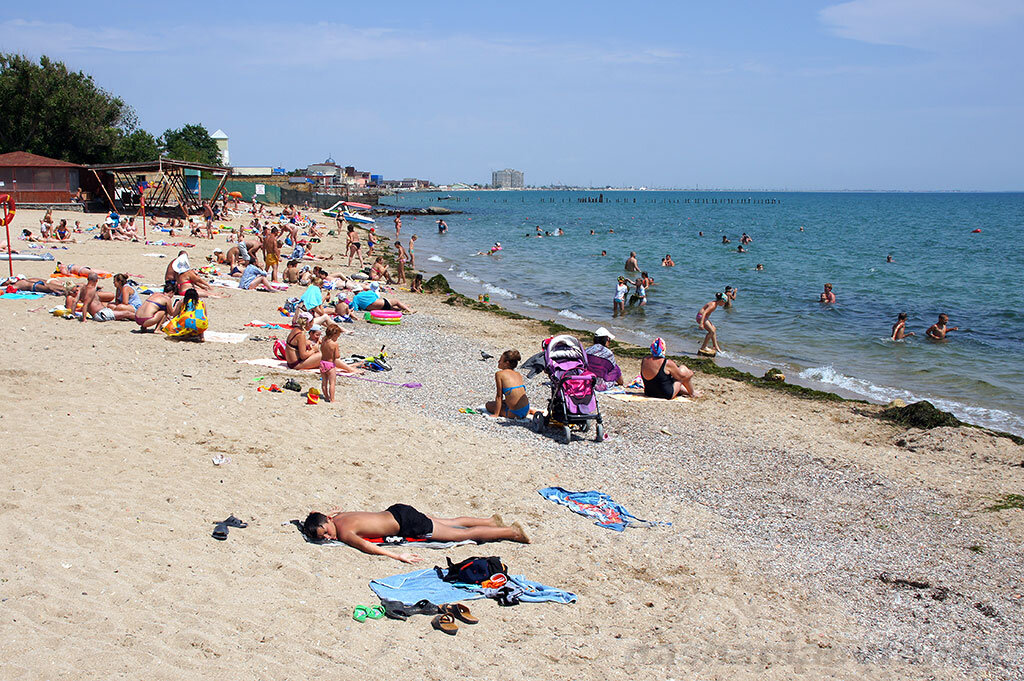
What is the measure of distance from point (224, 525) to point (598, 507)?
3484 mm

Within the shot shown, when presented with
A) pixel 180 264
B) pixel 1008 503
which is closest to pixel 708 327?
pixel 1008 503

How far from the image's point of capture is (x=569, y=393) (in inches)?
376

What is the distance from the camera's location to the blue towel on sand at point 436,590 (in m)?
5.36

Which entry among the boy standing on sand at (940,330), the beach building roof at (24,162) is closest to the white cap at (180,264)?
the boy standing on sand at (940,330)

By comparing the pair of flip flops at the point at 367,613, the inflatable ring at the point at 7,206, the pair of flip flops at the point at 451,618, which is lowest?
the pair of flip flops at the point at 451,618

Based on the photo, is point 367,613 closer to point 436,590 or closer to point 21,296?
point 436,590

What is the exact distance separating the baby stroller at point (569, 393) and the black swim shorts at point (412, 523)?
3375 millimetres

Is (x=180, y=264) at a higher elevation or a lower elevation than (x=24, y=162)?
lower

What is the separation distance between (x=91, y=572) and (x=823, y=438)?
A: 353 inches

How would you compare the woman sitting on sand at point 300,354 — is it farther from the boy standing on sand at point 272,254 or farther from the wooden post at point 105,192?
the wooden post at point 105,192

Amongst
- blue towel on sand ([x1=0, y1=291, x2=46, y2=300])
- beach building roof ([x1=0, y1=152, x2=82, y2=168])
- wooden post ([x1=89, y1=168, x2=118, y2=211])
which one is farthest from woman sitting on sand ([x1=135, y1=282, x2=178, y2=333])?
beach building roof ([x1=0, y1=152, x2=82, y2=168])

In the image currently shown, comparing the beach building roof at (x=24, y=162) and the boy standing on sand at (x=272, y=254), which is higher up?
the beach building roof at (x=24, y=162)

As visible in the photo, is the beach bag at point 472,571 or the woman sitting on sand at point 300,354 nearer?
the beach bag at point 472,571

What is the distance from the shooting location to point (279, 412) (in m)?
9.11
